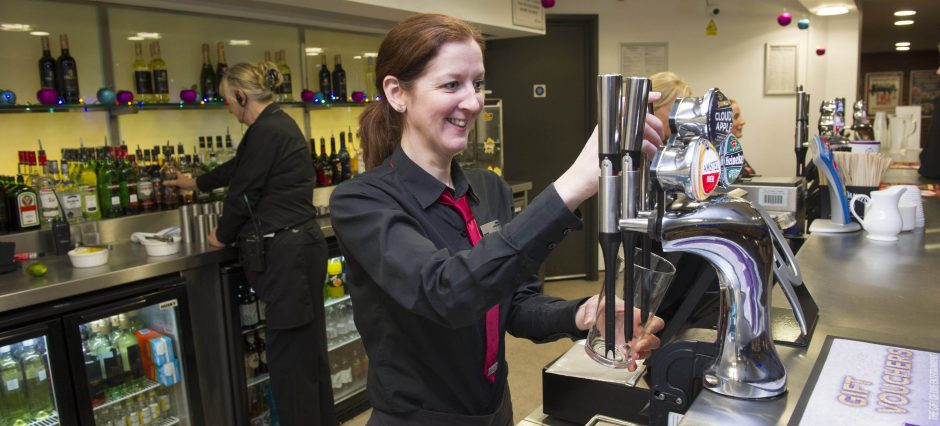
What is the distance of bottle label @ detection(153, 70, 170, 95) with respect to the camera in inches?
136

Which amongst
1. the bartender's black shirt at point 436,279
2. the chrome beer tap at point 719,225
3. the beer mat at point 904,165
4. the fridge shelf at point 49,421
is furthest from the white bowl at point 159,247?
the beer mat at point 904,165

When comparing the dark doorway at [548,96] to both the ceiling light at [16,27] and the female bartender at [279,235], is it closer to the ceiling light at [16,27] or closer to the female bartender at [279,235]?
the female bartender at [279,235]

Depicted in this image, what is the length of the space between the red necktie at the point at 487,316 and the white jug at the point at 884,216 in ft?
4.59

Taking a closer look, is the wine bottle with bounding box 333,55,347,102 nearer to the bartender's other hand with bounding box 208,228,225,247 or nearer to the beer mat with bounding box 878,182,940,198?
the bartender's other hand with bounding box 208,228,225,247

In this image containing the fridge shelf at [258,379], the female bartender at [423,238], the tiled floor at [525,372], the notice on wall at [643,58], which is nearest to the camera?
the female bartender at [423,238]

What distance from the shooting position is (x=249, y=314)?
10.6ft

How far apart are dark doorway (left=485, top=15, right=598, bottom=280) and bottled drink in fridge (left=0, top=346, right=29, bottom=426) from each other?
4166 millimetres

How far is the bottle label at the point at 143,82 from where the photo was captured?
3.41m

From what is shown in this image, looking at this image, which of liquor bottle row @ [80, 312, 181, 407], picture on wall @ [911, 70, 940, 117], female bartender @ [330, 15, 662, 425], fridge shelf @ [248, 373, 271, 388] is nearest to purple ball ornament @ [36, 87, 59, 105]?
liquor bottle row @ [80, 312, 181, 407]

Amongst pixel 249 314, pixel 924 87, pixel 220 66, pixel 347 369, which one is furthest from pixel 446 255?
pixel 924 87

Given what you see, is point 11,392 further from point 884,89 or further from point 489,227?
point 884,89

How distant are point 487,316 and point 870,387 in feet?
2.22

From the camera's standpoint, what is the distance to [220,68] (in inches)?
147

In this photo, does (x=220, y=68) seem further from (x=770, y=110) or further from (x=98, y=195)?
(x=770, y=110)
